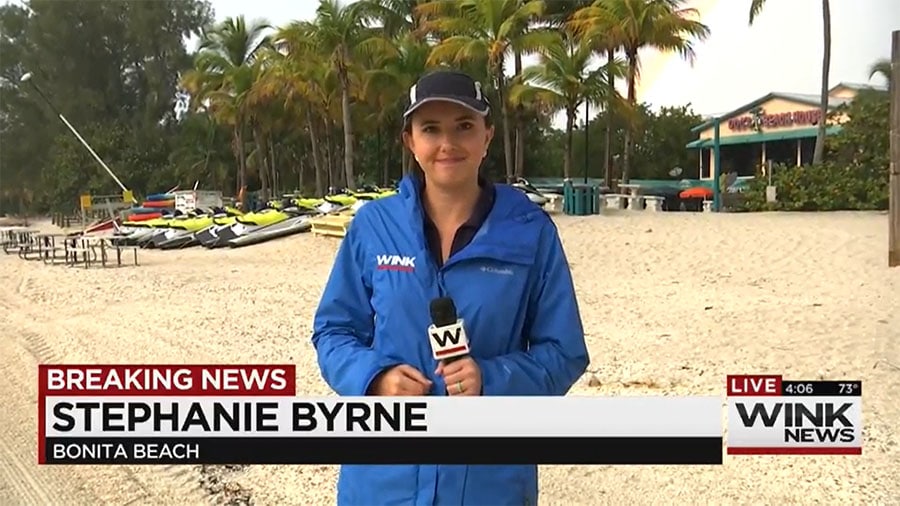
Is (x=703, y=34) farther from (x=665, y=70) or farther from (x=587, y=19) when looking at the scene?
(x=587, y=19)

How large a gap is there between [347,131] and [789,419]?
148cm

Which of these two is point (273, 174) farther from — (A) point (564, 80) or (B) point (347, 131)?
(A) point (564, 80)

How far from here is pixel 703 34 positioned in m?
2.32

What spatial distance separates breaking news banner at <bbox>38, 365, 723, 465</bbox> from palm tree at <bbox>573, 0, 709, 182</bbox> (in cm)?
78

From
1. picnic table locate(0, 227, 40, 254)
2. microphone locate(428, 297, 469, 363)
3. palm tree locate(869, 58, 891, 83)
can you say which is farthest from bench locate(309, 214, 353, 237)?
palm tree locate(869, 58, 891, 83)

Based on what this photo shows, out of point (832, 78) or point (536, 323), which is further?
point (832, 78)

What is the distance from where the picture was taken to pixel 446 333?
141 centimetres

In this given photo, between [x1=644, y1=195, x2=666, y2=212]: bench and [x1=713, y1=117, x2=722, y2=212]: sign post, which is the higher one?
[x1=713, y1=117, x2=722, y2=212]: sign post

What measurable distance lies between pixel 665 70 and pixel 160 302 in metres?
1.75

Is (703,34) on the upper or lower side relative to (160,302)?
upper

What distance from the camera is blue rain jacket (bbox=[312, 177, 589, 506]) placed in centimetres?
149

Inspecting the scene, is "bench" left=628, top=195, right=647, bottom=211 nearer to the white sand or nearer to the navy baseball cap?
the white sand

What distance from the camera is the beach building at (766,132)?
90.5 inches

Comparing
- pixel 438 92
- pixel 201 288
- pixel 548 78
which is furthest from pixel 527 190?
pixel 201 288
